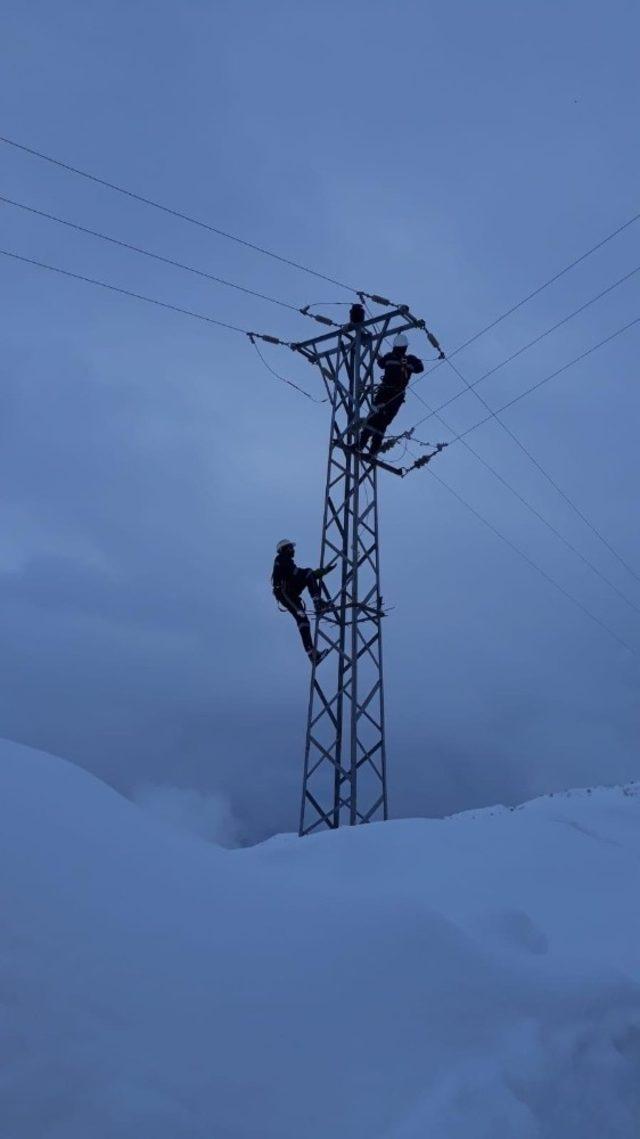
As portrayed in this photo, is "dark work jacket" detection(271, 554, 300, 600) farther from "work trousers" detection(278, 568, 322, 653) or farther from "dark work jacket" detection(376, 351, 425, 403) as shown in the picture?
"dark work jacket" detection(376, 351, 425, 403)

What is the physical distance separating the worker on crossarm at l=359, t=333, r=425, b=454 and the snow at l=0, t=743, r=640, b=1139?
9.09m

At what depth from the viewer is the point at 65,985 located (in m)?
4.16

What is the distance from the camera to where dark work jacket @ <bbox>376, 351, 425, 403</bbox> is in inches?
577

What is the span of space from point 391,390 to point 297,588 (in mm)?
3504

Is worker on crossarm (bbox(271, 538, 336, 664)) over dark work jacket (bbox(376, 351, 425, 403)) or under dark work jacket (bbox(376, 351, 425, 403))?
under

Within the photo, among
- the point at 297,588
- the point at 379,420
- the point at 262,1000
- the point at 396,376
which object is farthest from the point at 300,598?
the point at 262,1000

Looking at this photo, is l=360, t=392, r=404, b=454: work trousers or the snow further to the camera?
l=360, t=392, r=404, b=454: work trousers

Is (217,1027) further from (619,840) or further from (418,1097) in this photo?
(619,840)

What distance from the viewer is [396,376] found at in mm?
14672

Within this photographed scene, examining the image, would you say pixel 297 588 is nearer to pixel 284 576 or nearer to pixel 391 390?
pixel 284 576

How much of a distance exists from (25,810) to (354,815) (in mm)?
7624

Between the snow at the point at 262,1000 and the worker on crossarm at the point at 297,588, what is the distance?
23.9 ft

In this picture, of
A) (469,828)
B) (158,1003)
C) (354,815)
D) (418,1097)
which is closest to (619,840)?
(469,828)

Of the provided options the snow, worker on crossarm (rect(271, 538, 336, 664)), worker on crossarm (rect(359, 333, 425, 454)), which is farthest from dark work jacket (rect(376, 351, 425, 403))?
the snow
